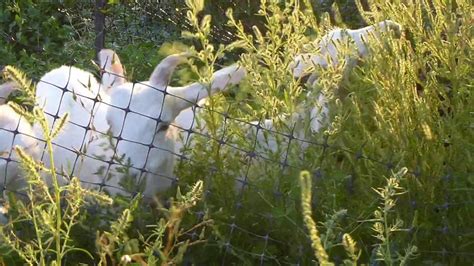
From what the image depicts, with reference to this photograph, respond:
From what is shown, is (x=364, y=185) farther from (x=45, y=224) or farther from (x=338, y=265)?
(x=45, y=224)

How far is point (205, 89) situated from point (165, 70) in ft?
1.29

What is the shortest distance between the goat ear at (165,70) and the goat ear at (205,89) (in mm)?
55

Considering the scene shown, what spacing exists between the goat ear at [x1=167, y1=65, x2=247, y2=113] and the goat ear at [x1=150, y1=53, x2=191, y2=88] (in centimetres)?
6

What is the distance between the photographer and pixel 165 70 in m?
4.62

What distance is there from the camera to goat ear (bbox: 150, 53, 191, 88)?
15.1 ft

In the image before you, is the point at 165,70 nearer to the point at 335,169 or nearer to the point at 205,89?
the point at 205,89

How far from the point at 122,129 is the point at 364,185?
1.18 m

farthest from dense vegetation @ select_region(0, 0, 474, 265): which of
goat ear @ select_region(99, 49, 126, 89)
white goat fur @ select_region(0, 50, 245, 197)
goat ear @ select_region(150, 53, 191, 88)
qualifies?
goat ear @ select_region(99, 49, 126, 89)

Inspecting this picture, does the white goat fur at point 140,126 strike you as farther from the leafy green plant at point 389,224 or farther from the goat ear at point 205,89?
the leafy green plant at point 389,224

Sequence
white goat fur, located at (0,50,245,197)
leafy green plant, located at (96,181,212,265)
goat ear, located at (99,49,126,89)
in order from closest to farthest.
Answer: leafy green plant, located at (96,181,212,265) → white goat fur, located at (0,50,245,197) → goat ear, located at (99,49,126,89)

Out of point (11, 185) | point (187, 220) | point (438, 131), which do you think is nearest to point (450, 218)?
point (438, 131)

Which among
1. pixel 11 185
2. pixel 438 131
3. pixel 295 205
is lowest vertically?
pixel 11 185

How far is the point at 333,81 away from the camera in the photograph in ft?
12.4

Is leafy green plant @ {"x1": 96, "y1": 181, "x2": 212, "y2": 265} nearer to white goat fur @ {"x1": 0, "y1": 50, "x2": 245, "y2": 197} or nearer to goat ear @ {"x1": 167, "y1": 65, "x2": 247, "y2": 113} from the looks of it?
white goat fur @ {"x1": 0, "y1": 50, "x2": 245, "y2": 197}
